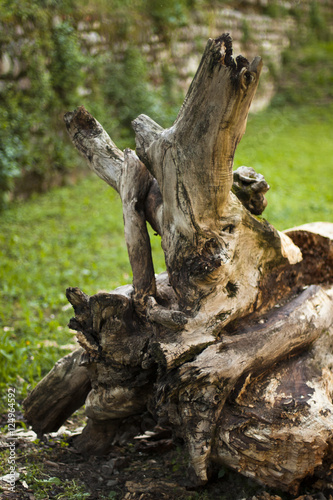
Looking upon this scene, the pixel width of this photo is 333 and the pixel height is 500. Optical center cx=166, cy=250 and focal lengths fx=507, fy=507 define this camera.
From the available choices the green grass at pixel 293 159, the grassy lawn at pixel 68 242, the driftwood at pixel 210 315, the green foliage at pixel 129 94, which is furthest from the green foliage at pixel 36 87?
the driftwood at pixel 210 315

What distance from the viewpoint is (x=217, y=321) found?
211cm

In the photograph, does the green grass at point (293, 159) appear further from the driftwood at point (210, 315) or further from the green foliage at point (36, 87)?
the driftwood at point (210, 315)

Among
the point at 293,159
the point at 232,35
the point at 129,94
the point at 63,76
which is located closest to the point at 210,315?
the point at 63,76

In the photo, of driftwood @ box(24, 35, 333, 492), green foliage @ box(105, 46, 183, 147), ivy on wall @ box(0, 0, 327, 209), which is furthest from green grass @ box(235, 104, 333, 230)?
driftwood @ box(24, 35, 333, 492)

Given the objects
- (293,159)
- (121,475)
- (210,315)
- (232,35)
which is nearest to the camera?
(210,315)

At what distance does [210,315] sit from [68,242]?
12.1 ft

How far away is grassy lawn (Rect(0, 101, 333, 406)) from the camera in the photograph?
143 inches

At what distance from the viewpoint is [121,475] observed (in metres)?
2.36

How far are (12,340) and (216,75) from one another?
2639 millimetres

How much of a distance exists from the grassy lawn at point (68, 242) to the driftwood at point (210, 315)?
1175 millimetres

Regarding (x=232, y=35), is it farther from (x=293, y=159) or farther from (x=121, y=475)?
(x=121, y=475)

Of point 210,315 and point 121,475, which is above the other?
point 210,315

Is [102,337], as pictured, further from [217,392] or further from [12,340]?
[12,340]

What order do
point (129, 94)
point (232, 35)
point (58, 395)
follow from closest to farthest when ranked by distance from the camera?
point (58, 395) → point (129, 94) → point (232, 35)
